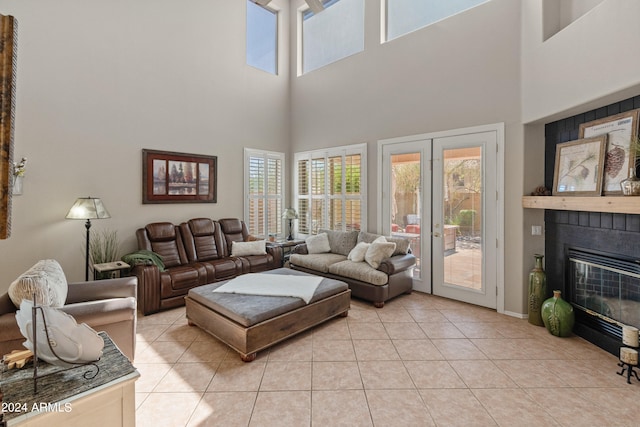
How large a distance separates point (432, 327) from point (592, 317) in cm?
152

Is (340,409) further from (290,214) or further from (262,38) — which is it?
(262,38)

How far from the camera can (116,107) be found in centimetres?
421

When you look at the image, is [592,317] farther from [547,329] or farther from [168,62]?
[168,62]

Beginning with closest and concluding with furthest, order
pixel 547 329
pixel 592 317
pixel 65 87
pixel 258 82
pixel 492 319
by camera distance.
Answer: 1. pixel 592 317
2. pixel 547 329
3. pixel 492 319
4. pixel 65 87
5. pixel 258 82

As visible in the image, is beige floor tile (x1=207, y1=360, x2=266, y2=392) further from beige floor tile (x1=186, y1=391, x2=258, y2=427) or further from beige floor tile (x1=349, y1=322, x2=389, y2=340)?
beige floor tile (x1=349, y1=322, x2=389, y2=340)

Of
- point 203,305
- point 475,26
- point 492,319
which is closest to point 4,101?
point 203,305

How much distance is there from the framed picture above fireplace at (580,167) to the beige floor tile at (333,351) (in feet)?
9.04

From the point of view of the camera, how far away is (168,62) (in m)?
4.67

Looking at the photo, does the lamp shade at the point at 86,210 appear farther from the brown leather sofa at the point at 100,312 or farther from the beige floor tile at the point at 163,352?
the beige floor tile at the point at 163,352

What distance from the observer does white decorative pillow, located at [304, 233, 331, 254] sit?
5.13m

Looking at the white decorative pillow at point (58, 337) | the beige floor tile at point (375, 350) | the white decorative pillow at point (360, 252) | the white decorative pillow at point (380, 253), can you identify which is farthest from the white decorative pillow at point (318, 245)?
the white decorative pillow at point (58, 337)

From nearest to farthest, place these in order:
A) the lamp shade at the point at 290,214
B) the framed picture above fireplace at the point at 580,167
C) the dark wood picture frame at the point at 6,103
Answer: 1. the dark wood picture frame at the point at 6,103
2. the framed picture above fireplace at the point at 580,167
3. the lamp shade at the point at 290,214

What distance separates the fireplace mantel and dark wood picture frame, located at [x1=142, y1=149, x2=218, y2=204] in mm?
4638

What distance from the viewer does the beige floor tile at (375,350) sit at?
2717 millimetres
